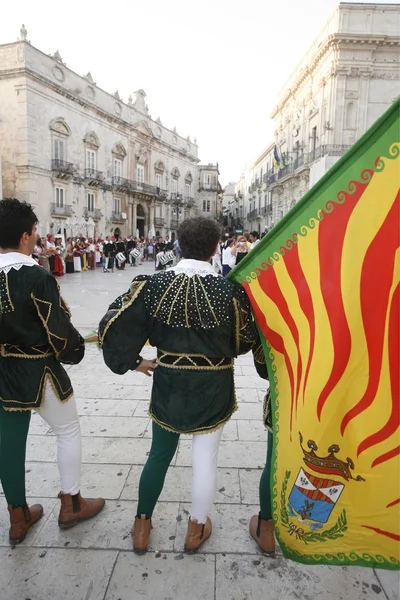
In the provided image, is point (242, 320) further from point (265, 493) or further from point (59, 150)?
point (59, 150)

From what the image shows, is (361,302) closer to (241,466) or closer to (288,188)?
(241,466)

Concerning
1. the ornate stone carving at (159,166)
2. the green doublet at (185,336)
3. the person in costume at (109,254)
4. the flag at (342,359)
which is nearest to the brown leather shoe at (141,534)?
the green doublet at (185,336)

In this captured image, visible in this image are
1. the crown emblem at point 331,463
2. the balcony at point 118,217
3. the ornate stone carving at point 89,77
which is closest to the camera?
the crown emblem at point 331,463

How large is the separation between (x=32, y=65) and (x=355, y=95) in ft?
57.3

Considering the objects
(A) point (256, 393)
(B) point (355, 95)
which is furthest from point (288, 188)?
(A) point (256, 393)

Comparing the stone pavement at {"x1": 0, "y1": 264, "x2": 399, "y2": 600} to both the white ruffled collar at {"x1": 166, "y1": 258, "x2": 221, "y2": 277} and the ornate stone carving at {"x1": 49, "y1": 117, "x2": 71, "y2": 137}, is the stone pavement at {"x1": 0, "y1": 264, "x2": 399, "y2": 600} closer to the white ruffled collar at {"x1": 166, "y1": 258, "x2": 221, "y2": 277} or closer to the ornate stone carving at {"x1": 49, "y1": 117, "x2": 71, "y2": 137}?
the white ruffled collar at {"x1": 166, "y1": 258, "x2": 221, "y2": 277}

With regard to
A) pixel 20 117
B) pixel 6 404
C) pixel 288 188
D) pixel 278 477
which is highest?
pixel 20 117

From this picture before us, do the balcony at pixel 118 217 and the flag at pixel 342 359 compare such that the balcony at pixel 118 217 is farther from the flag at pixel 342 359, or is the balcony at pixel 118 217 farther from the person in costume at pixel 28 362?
the flag at pixel 342 359

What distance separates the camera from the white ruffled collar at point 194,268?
1.86 meters

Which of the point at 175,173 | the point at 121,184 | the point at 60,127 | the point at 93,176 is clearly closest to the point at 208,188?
the point at 175,173

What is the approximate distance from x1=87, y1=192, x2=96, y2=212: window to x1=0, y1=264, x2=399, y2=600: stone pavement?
27.6 m

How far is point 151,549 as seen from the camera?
6.76 ft

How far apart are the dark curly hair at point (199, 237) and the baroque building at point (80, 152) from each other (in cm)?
1674

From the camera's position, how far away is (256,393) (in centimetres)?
417
